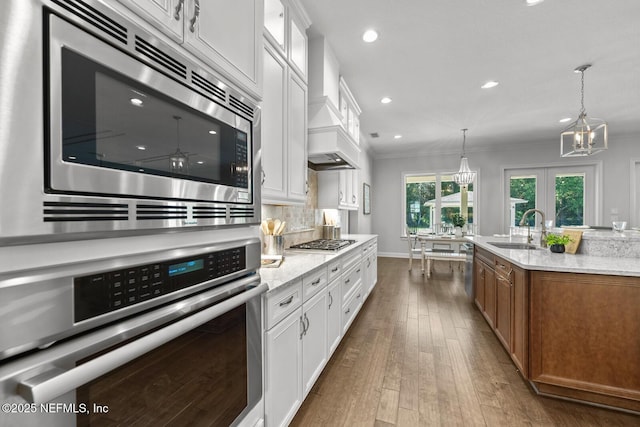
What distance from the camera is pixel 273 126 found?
1.85 metres

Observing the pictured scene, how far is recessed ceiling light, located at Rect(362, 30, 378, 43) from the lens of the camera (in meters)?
2.63

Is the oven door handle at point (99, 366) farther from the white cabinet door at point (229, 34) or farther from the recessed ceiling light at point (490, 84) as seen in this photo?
the recessed ceiling light at point (490, 84)

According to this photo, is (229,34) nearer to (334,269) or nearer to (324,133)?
(324,133)

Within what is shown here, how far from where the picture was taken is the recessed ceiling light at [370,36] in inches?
104

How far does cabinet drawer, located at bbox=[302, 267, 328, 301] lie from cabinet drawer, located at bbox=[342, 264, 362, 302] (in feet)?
1.94

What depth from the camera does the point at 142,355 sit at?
2.30 ft

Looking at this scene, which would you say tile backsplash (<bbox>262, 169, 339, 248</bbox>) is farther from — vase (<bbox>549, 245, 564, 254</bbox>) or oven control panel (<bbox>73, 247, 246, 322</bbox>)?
vase (<bbox>549, 245, 564, 254</bbox>)

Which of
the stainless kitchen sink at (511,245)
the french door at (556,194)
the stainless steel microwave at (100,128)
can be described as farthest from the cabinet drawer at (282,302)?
the french door at (556,194)

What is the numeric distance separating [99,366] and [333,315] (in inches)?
71.0

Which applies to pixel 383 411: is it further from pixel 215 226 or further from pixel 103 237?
pixel 103 237

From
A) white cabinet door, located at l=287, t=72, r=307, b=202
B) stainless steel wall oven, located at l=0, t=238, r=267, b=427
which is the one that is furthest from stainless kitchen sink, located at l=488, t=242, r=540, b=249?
stainless steel wall oven, located at l=0, t=238, r=267, b=427

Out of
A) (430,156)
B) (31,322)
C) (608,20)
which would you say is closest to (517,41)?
(608,20)

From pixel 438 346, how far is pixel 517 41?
9.82 feet

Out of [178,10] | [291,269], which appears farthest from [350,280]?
[178,10]
